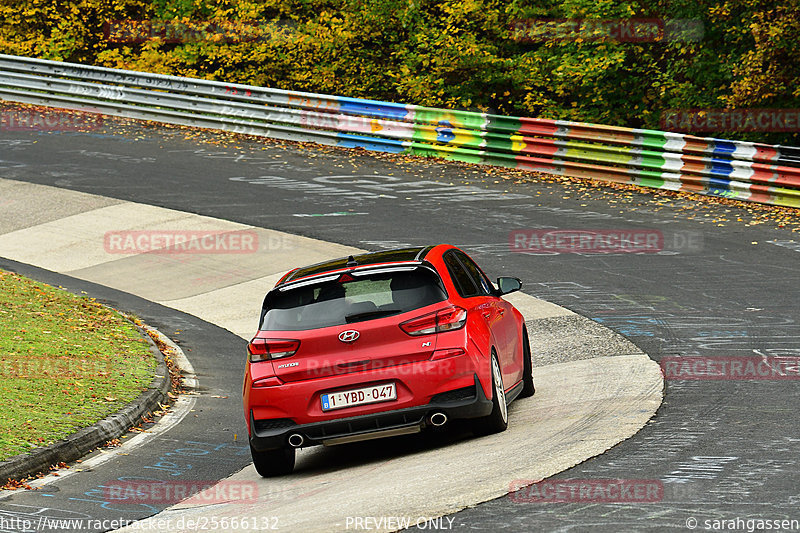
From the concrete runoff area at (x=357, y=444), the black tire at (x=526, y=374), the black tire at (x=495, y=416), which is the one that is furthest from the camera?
the black tire at (x=526, y=374)

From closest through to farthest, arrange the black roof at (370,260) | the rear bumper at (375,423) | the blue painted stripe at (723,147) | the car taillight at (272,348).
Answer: the rear bumper at (375,423), the car taillight at (272,348), the black roof at (370,260), the blue painted stripe at (723,147)

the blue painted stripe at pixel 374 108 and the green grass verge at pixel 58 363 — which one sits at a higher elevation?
the blue painted stripe at pixel 374 108

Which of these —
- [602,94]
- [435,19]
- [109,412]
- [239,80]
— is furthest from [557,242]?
[239,80]

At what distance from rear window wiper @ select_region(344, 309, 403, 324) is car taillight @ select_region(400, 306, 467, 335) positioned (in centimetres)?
15

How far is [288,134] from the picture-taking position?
26.6 metres

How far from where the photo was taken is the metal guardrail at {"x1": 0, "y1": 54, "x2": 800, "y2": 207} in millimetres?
19781

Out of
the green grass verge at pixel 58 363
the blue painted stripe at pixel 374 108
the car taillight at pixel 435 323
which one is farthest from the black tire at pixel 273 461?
the blue painted stripe at pixel 374 108

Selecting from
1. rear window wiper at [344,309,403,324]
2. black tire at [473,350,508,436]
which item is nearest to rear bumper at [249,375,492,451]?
black tire at [473,350,508,436]

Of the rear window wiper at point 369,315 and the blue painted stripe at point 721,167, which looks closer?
the rear window wiper at point 369,315

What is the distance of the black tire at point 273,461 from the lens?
8516 millimetres

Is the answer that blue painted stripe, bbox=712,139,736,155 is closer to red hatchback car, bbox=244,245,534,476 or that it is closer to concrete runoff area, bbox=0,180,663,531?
concrete runoff area, bbox=0,180,663,531

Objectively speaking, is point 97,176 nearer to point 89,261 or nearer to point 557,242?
point 89,261

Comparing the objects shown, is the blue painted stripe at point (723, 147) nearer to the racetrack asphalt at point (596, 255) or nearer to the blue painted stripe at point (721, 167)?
Result: the blue painted stripe at point (721, 167)

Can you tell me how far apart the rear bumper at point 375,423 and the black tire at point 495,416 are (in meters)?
0.26
